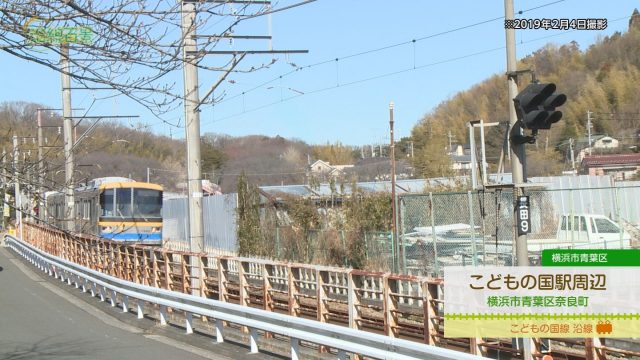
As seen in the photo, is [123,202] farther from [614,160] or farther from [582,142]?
[582,142]

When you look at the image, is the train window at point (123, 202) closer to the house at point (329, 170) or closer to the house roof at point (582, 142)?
the house at point (329, 170)

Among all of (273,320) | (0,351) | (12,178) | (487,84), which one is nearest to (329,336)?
(273,320)

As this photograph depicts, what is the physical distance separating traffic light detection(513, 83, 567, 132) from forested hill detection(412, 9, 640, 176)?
65856 millimetres

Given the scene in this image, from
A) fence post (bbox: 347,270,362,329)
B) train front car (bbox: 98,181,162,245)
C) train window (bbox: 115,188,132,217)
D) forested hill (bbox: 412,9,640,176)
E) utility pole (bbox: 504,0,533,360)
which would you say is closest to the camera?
utility pole (bbox: 504,0,533,360)

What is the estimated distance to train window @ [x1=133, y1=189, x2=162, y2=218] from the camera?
34781 mm

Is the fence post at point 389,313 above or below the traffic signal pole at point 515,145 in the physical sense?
below

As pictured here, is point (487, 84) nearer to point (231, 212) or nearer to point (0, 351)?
point (231, 212)

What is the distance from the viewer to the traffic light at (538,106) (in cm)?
975

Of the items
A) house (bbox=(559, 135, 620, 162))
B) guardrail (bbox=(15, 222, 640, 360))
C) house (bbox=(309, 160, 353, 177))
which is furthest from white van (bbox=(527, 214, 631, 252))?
house (bbox=(559, 135, 620, 162))

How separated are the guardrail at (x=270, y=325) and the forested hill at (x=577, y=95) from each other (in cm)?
6132

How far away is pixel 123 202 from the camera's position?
113 ft

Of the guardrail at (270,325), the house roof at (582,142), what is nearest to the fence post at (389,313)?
the guardrail at (270,325)
